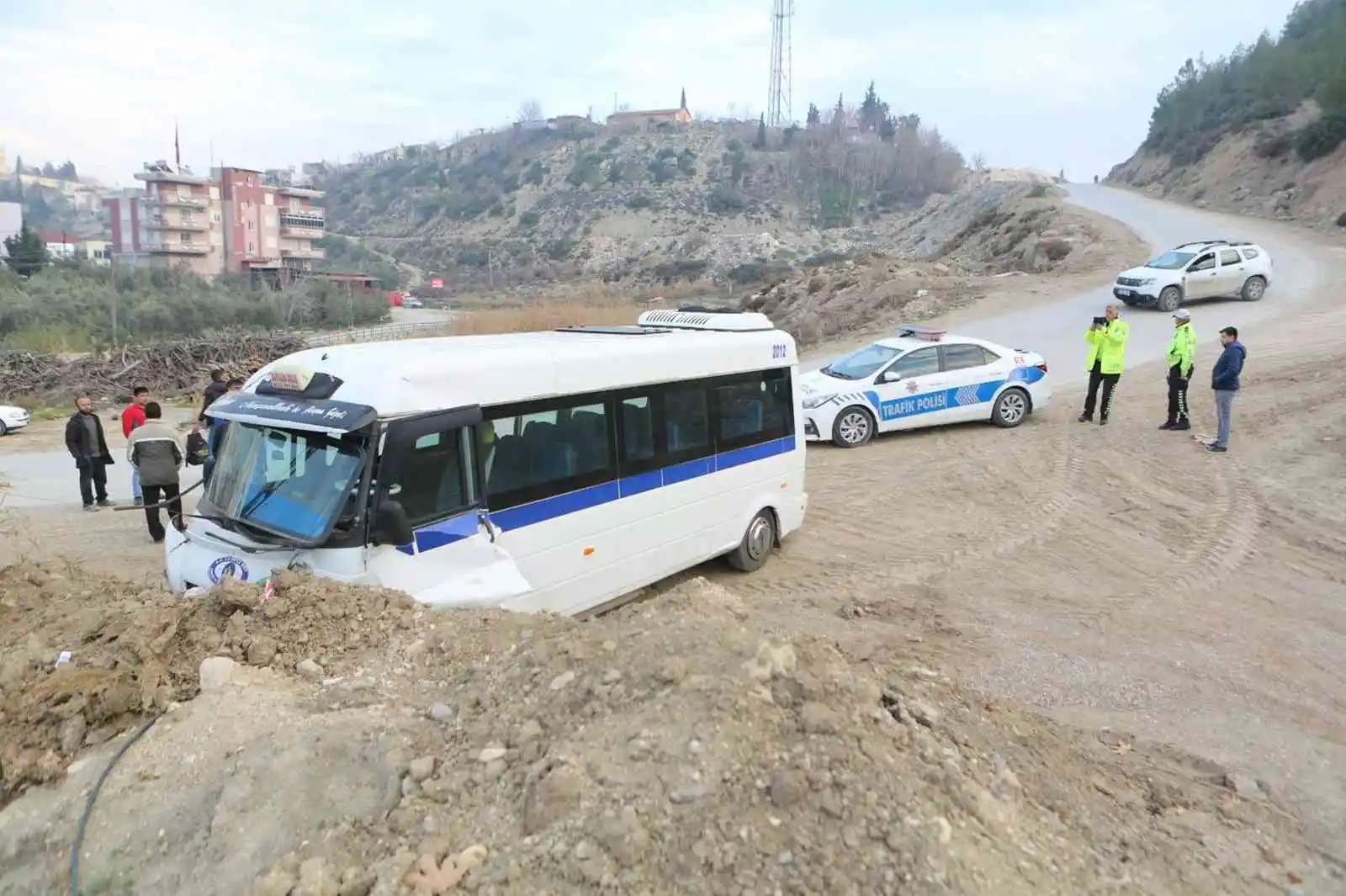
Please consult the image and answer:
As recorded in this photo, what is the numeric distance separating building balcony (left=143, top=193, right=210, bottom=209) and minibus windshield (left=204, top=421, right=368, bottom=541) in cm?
8284

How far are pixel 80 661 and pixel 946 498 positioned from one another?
9413 millimetres

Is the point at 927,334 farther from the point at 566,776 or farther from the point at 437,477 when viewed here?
the point at 566,776

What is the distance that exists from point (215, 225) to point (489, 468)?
8680 centimetres

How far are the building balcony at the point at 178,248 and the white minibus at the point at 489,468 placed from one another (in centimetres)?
8175

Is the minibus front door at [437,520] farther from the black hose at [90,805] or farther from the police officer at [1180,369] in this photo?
the police officer at [1180,369]

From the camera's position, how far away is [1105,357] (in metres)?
13.9

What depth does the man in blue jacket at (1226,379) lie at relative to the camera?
1214 cm

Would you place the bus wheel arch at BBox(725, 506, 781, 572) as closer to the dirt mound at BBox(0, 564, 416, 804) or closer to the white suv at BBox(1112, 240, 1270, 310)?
the dirt mound at BBox(0, 564, 416, 804)

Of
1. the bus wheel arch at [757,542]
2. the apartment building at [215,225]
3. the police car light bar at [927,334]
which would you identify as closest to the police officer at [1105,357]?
the police car light bar at [927,334]

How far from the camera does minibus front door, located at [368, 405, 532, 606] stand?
575 cm

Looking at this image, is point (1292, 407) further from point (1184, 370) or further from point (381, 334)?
point (381, 334)

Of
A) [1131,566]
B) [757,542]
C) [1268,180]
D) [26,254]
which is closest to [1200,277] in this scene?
[1131,566]

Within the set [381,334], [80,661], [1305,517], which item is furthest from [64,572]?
[381,334]

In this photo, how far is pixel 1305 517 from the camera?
1023 centimetres
